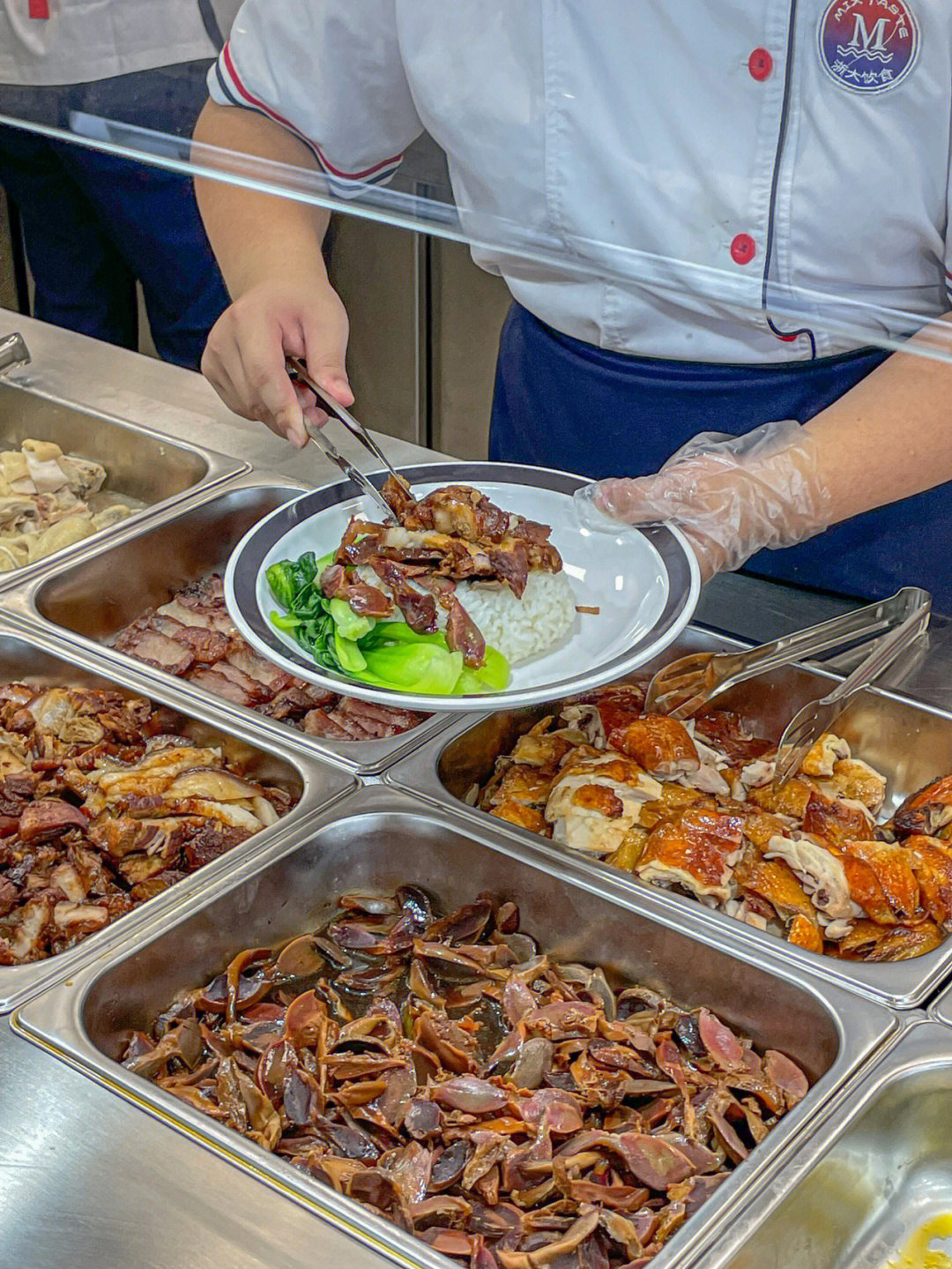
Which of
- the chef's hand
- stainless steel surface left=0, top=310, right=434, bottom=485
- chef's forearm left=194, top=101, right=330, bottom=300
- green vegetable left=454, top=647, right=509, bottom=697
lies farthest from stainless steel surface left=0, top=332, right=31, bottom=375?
green vegetable left=454, top=647, right=509, bottom=697

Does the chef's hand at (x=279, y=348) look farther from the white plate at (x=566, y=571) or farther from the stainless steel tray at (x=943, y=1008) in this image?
the stainless steel tray at (x=943, y=1008)

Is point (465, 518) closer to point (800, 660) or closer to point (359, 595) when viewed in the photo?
point (359, 595)

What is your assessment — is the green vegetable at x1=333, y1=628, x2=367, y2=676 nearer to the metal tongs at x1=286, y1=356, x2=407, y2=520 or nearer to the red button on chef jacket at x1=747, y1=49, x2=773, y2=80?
the metal tongs at x1=286, y1=356, x2=407, y2=520

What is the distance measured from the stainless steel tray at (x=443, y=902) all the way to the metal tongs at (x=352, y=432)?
0.35 meters

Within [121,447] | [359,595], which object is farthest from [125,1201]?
[121,447]

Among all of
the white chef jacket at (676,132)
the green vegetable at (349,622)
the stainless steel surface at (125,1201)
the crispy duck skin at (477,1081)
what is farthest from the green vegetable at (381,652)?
the stainless steel surface at (125,1201)

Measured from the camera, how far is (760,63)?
52.7 inches

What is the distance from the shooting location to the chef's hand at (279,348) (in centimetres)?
168

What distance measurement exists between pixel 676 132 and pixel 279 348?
1.77ft

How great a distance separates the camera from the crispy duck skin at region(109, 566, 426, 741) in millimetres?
1589

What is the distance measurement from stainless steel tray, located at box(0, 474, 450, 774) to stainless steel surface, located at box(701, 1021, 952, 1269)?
816 mm

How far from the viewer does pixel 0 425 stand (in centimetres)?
228

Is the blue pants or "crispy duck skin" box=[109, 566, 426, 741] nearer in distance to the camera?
the blue pants

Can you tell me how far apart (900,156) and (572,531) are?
53 cm
